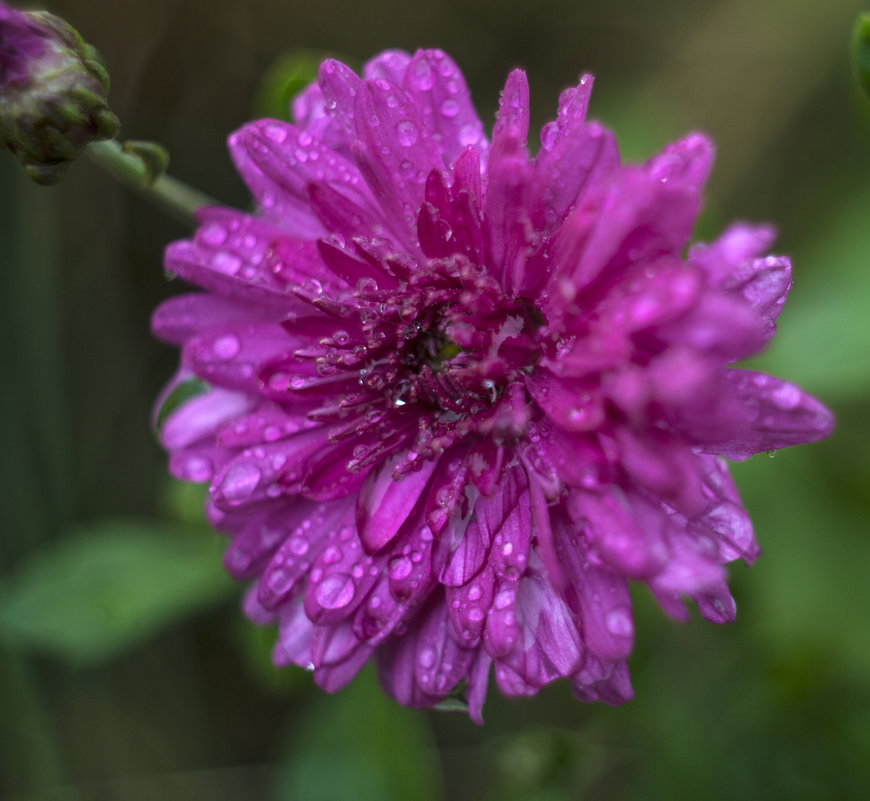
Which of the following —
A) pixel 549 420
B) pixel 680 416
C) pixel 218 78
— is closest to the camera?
pixel 680 416

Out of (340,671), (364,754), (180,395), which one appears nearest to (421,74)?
(180,395)

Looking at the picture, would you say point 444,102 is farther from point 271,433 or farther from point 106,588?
point 106,588

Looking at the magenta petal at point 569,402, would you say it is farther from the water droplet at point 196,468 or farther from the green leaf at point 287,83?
the green leaf at point 287,83

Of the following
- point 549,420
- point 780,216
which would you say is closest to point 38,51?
point 549,420

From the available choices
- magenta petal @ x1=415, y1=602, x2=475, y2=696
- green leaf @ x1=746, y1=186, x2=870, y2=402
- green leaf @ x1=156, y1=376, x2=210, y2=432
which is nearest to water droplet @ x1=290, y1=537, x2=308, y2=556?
magenta petal @ x1=415, y1=602, x2=475, y2=696

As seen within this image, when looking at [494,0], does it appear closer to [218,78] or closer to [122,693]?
[218,78]

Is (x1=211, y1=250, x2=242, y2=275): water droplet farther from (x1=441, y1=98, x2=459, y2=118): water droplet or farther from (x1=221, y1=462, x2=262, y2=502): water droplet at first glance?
(x1=441, y1=98, x2=459, y2=118): water droplet
